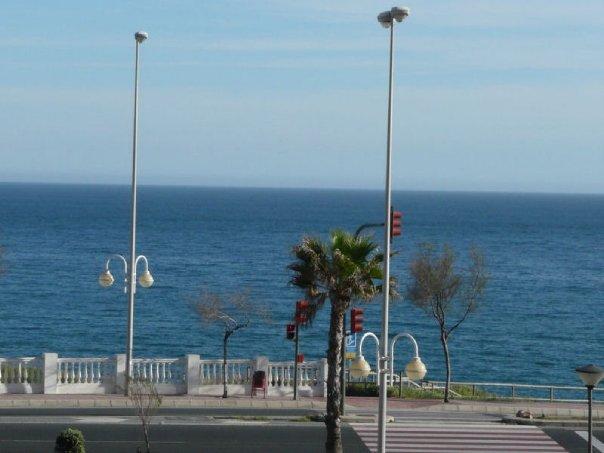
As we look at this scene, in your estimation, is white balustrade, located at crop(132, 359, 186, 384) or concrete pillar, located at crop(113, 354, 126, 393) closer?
concrete pillar, located at crop(113, 354, 126, 393)

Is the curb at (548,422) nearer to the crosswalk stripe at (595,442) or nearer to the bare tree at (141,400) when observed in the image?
the crosswalk stripe at (595,442)

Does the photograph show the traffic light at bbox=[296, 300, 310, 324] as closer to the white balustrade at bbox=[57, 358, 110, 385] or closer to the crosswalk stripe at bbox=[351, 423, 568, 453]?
the crosswalk stripe at bbox=[351, 423, 568, 453]

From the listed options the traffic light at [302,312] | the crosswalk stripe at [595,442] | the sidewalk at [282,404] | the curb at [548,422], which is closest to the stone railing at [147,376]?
the sidewalk at [282,404]

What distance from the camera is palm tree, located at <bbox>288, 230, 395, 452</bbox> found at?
26.7 meters

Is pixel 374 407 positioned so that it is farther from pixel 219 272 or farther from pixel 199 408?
pixel 219 272

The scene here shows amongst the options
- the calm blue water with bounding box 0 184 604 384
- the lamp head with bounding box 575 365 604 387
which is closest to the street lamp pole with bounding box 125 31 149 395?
the lamp head with bounding box 575 365 604 387

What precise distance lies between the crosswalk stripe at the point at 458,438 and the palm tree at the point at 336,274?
10.2ft

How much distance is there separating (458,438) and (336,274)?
6.07m

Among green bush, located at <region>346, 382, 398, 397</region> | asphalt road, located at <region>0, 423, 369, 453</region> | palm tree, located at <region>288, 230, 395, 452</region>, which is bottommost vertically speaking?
asphalt road, located at <region>0, 423, 369, 453</region>

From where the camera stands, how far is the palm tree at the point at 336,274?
26.7m

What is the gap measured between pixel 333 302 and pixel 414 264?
16020mm

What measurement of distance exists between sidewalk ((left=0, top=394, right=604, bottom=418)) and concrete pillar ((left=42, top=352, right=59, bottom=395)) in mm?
453

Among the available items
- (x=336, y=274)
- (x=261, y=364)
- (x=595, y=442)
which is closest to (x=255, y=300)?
(x=261, y=364)

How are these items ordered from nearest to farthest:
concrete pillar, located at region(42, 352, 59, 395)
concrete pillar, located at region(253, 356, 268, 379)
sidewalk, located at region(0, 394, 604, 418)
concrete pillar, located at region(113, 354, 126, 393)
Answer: sidewalk, located at region(0, 394, 604, 418) → concrete pillar, located at region(42, 352, 59, 395) → concrete pillar, located at region(113, 354, 126, 393) → concrete pillar, located at region(253, 356, 268, 379)
